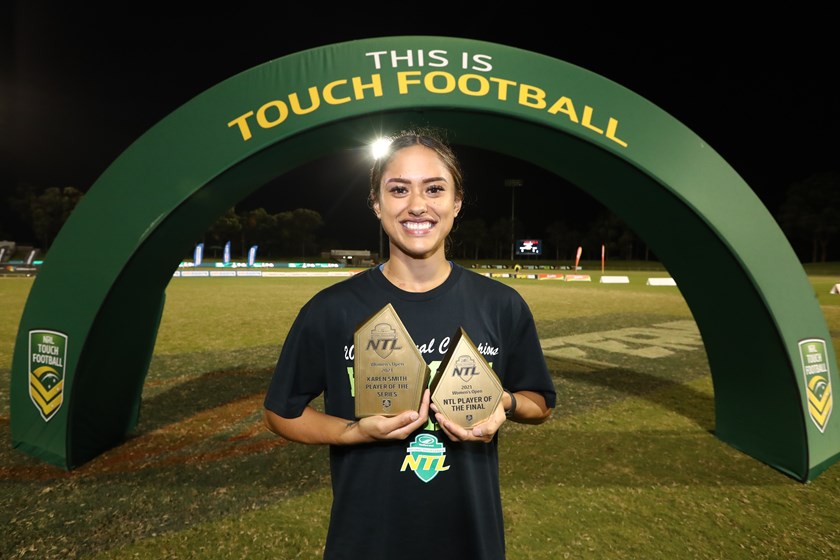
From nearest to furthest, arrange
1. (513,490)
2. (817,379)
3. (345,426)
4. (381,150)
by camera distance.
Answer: (345,426) < (381,150) < (513,490) < (817,379)

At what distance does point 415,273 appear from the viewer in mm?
1755

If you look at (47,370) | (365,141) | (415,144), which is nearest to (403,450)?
(415,144)

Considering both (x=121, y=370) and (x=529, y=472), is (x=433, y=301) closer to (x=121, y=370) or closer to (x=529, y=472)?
(x=529, y=472)

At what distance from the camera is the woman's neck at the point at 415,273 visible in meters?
1.74

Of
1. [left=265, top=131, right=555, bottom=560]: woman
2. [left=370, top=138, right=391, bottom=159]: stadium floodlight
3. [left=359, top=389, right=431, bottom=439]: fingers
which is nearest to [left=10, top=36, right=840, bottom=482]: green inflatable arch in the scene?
[left=370, top=138, right=391, bottom=159]: stadium floodlight

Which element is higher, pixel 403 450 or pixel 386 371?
pixel 386 371

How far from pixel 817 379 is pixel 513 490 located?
2.76 metres

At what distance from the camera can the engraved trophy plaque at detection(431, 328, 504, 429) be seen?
147 cm

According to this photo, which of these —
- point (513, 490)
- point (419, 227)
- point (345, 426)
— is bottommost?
point (513, 490)

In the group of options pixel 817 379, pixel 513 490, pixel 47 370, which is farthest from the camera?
pixel 817 379

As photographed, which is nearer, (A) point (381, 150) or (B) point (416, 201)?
(B) point (416, 201)

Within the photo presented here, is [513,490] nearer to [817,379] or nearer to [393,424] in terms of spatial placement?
[393,424]

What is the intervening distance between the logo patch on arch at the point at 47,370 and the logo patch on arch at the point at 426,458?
3343mm

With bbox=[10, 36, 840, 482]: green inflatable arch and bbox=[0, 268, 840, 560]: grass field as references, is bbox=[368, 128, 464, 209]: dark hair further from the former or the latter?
bbox=[0, 268, 840, 560]: grass field
